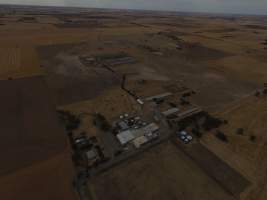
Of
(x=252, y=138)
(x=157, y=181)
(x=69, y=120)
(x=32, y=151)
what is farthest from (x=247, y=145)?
(x=32, y=151)

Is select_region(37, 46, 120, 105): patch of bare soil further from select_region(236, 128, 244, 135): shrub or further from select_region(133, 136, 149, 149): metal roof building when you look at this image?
select_region(236, 128, 244, 135): shrub

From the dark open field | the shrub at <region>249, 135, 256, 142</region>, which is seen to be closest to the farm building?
the shrub at <region>249, 135, 256, 142</region>

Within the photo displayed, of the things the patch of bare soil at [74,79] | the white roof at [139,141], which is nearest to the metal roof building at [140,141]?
the white roof at [139,141]

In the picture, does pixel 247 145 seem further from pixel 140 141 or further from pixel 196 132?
pixel 140 141

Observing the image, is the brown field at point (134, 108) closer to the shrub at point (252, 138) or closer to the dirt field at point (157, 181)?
the dirt field at point (157, 181)

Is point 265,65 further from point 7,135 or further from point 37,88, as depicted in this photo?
point 7,135

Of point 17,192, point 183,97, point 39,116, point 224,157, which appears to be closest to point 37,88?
point 39,116
